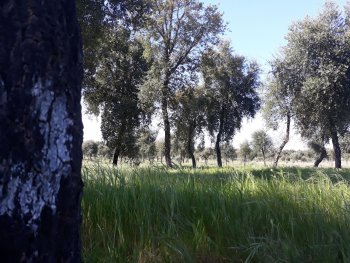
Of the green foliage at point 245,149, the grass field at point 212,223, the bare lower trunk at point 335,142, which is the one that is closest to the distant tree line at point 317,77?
the bare lower trunk at point 335,142

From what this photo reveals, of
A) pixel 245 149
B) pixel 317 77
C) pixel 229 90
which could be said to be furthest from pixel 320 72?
pixel 245 149

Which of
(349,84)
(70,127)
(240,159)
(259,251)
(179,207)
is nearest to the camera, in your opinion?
(70,127)

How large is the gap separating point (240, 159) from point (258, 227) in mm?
89143

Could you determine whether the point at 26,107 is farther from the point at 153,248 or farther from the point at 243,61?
the point at 243,61

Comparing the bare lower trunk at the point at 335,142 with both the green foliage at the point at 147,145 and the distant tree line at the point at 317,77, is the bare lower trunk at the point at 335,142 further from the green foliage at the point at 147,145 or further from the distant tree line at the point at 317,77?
the green foliage at the point at 147,145

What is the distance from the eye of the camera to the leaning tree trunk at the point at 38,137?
4.33 feet

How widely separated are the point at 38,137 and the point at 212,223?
1.83m

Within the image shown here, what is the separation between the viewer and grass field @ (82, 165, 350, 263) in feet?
7.89

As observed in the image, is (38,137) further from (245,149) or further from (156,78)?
(245,149)

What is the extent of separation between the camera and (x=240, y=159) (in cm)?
9062

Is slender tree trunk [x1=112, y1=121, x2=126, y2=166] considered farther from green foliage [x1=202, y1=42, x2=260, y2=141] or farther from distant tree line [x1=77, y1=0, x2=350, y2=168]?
green foliage [x1=202, y1=42, x2=260, y2=141]

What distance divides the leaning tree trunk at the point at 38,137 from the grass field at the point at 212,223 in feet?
3.23

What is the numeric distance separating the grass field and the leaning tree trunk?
98 centimetres

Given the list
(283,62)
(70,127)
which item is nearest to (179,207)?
(70,127)
